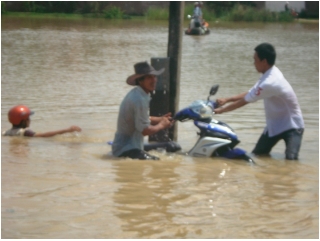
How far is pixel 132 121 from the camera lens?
9.30m

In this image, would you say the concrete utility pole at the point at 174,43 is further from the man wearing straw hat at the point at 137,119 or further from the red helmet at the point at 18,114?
the red helmet at the point at 18,114

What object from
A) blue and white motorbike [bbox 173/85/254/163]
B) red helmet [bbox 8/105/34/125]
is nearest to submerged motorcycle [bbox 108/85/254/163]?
blue and white motorbike [bbox 173/85/254/163]

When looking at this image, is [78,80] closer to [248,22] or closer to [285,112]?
[285,112]

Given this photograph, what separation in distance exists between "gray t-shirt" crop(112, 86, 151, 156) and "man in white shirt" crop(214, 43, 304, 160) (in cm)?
96

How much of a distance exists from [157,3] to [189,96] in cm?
3545

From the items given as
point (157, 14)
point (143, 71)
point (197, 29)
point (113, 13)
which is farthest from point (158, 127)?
point (113, 13)

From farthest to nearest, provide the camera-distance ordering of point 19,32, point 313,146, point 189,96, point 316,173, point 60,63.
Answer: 1. point 19,32
2. point 60,63
3. point 189,96
4. point 313,146
5. point 316,173

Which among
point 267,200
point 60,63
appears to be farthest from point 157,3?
point 267,200

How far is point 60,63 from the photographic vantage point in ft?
72.1

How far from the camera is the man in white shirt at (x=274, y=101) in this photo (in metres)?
9.59

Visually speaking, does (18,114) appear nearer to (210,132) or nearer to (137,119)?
(137,119)

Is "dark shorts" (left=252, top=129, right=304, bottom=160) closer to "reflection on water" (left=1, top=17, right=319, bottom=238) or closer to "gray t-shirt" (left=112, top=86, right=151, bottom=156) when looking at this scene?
"reflection on water" (left=1, top=17, right=319, bottom=238)

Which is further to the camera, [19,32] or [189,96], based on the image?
[19,32]

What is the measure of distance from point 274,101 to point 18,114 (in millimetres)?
3431
